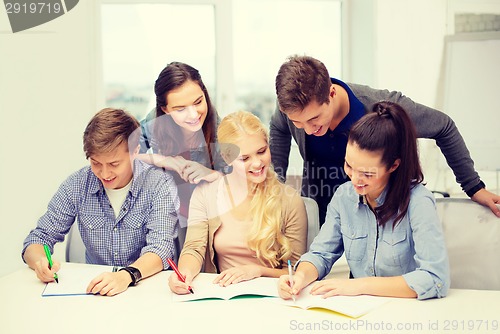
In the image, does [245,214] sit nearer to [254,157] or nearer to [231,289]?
[254,157]

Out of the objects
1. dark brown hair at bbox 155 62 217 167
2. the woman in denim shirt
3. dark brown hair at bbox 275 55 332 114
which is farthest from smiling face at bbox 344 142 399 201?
dark brown hair at bbox 155 62 217 167

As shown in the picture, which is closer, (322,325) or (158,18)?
(322,325)

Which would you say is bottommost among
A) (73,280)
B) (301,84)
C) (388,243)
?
(73,280)

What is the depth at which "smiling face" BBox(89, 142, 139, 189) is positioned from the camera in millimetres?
1709

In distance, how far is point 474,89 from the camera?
12.0ft

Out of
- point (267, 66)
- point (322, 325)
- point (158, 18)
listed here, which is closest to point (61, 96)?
point (158, 18)

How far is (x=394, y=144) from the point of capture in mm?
1477

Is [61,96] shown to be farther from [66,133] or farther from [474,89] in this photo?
[474,89]

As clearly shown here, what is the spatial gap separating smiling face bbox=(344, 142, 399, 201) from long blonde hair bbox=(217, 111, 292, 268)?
311 millimetres

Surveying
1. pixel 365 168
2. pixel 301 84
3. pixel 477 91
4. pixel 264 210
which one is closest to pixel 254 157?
pixel 264 210

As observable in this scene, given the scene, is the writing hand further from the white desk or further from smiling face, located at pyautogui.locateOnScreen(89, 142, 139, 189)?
smiling face, located at pyautogui.locateOnScreen(89, 142, 139, 189)

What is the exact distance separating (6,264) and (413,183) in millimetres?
2329

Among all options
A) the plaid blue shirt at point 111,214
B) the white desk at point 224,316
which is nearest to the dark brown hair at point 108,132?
the plaid blue shirt at point 111,214

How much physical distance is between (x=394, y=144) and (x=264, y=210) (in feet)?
1.43
